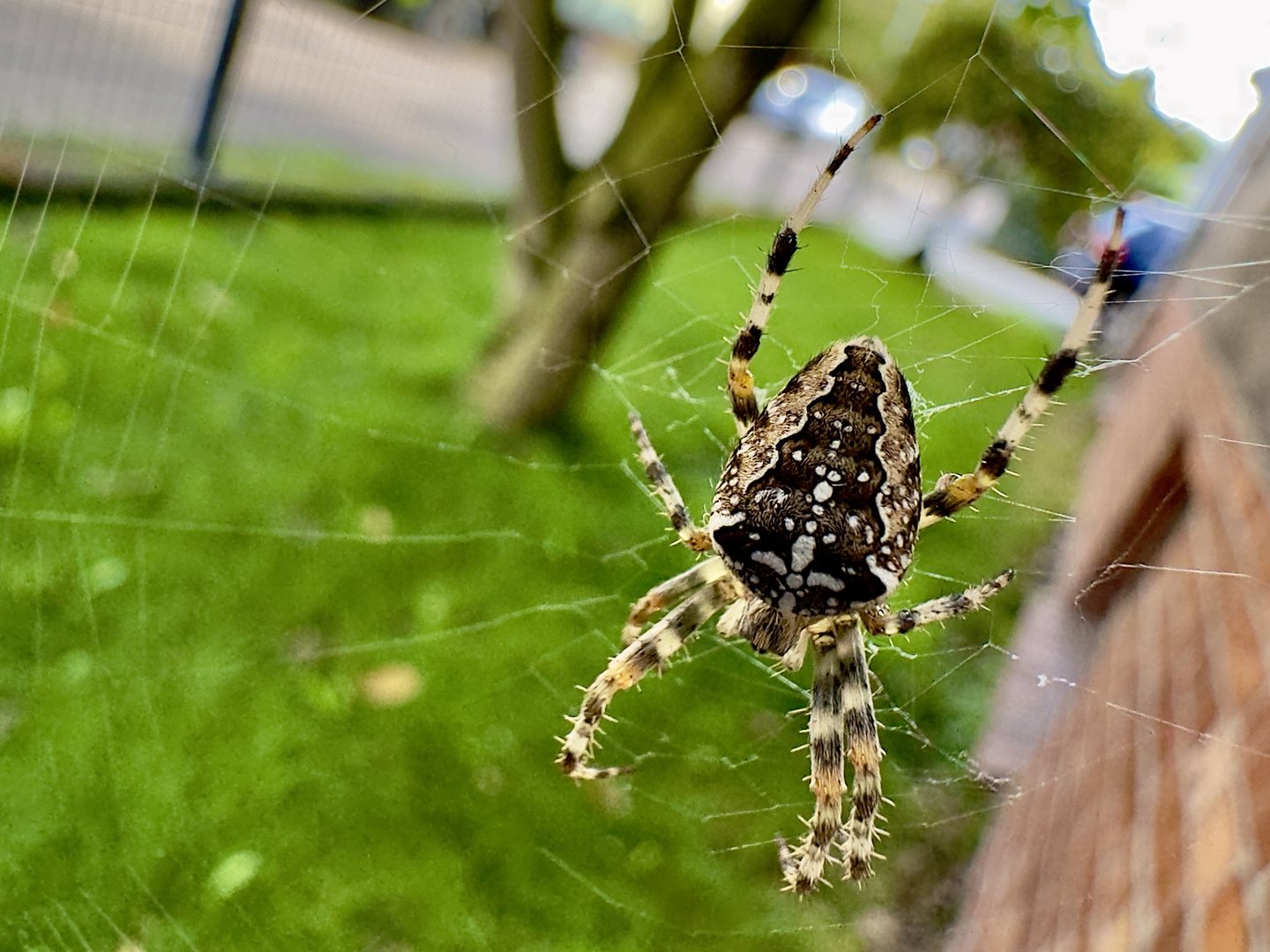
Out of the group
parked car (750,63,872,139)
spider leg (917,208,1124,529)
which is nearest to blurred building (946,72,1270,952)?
spider leg (917,208,1124,529)

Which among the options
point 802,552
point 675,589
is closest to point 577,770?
point 675,589

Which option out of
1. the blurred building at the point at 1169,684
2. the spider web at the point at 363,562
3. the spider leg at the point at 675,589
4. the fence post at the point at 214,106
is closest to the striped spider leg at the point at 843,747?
the spider web at the point at 363,562

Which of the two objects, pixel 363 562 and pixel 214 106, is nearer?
pixel 363 562

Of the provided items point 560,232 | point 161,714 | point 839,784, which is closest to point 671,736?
point 839,784

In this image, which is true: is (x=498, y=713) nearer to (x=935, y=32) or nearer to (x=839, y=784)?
(x=839, y=784)

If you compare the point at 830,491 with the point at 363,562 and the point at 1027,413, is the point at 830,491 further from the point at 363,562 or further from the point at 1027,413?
the point at 363,562

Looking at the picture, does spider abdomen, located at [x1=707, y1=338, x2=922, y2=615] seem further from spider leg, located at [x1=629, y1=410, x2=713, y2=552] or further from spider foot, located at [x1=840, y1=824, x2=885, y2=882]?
spider foot, located at [x1=840, y1=824, x2=885, y2=882]
